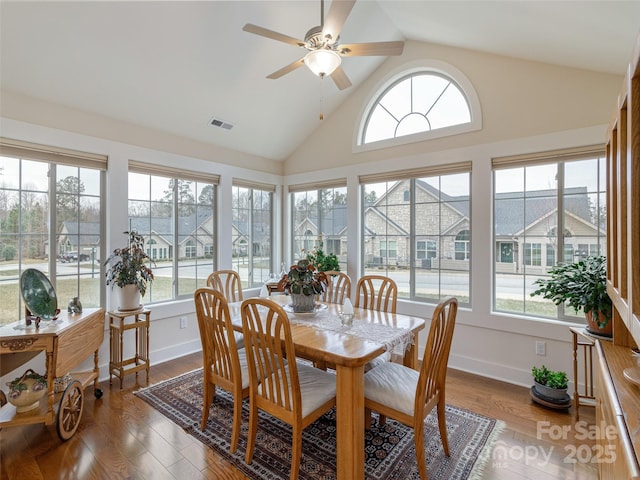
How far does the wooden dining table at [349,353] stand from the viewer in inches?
65.6

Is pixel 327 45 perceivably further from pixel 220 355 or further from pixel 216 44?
pixel 220 355

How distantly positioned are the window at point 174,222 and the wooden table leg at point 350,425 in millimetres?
2846

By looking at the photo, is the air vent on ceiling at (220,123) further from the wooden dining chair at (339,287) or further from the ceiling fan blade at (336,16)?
the wooden dining chair at (339,287)

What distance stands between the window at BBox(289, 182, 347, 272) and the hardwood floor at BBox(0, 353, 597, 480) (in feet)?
8.17

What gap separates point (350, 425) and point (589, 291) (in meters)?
1.94

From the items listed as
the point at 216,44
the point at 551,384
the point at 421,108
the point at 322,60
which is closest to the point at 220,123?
the point at 216,44

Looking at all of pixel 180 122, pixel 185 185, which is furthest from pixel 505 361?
pixel 180 122

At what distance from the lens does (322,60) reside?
2.07m

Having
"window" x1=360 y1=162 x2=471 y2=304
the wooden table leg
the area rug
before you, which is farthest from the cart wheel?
"window" x1=360 y1=162 x2=471 y2=304

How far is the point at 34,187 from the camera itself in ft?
9.21

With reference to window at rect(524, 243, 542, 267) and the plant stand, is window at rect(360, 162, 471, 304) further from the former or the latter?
the plant stand

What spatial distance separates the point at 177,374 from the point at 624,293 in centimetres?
359

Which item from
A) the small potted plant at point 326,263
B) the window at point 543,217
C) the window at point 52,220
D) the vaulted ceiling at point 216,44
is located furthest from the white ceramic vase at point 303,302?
the vaulted ceiling at point 216,44

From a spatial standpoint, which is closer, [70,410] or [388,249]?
[70,410]
